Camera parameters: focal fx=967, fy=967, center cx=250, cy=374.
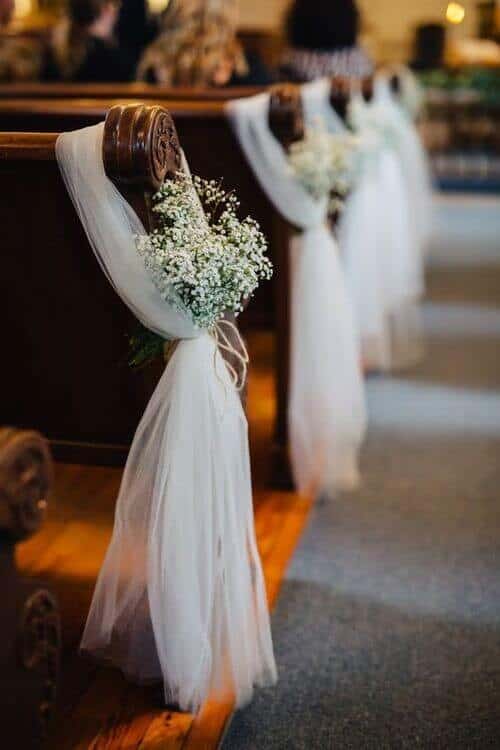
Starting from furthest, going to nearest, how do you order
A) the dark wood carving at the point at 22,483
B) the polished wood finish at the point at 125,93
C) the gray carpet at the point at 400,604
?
the polished wood finish at the point at 125,93, the gray carpet at the point at 400,604, the dark wood carving at the point at 22,483

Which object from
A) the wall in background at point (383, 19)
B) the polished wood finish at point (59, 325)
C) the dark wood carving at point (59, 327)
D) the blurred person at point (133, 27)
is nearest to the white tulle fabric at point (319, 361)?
the dark wood carving at point (59, 327)

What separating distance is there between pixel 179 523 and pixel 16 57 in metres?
4.67

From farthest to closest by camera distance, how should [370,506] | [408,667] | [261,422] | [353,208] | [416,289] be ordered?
[416,289] < [353,208] < [261,422] < [370,506] < [408,667]

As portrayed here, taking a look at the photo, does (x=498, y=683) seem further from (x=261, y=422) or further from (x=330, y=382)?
(x=261, y=422)

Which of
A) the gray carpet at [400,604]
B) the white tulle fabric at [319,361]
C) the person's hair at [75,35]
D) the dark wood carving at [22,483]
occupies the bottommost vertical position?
the gray carpet at [400,604]

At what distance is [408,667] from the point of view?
2133 millimetres

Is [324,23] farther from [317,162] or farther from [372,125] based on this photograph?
[317,162]

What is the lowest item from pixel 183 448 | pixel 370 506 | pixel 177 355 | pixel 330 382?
pixel 370 506

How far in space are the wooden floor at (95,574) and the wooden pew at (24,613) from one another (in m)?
0.82

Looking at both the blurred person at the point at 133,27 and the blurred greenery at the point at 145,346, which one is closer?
the blurred greenery at the point at 145,346

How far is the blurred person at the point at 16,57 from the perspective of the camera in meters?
5.54

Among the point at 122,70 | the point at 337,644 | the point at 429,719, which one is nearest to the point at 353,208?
the point at 122,70

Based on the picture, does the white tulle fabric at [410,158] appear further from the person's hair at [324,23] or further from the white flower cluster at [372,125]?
the person's hair at [324,23]

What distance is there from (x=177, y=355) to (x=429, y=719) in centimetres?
90
